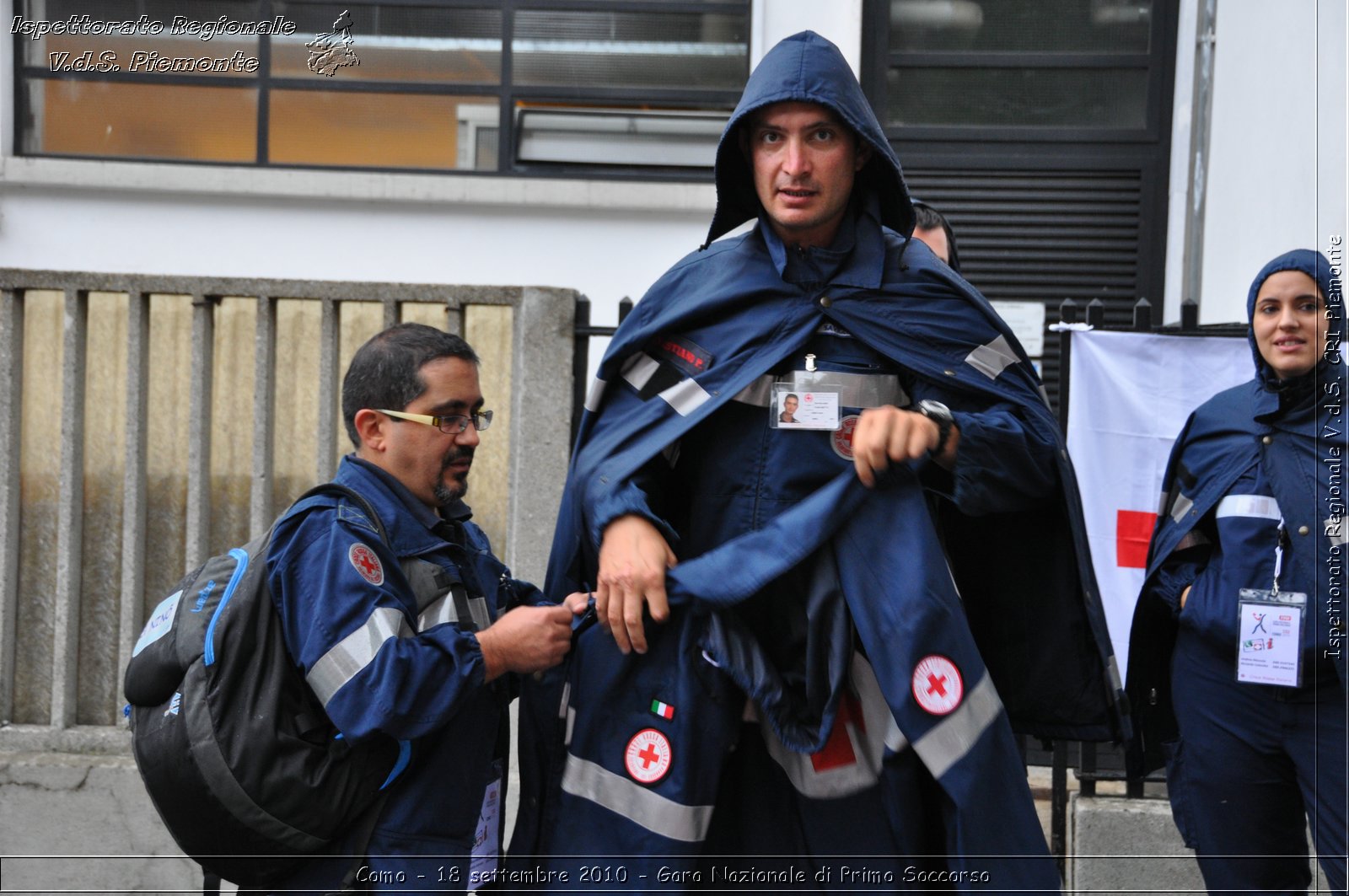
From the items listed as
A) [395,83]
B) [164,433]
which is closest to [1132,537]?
[164,433]

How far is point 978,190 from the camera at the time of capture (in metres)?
7.77

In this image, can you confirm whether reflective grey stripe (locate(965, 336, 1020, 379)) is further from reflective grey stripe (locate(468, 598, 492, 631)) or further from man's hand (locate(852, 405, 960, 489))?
reflective grey stripe (locate(468, 598, 492, 631))

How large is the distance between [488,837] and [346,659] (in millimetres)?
637

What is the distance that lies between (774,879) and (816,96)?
1548 millimetres

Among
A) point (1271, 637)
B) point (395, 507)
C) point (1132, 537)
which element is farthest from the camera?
point (1132, 537)

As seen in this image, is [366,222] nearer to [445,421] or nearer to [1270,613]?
[445,421]

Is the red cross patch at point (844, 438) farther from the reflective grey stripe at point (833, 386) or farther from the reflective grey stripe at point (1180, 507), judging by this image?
the reflective grey stripe at point (1180, 507)

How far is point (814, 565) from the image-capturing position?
2.47 metres

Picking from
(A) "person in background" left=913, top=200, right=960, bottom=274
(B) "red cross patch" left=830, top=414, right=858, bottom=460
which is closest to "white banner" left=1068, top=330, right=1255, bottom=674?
(A) "person in background" left=913, top=200, right=960, bottom=274

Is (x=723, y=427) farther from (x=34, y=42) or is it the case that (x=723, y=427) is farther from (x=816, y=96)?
(x=34, y=42)

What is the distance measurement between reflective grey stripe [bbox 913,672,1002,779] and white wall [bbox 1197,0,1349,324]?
304cm

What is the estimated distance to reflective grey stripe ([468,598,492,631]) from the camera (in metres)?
2.79

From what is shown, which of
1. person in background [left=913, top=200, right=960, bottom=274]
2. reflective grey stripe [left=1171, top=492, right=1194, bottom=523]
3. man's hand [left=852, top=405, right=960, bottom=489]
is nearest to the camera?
man's hand [left=852, top=405, right=960, bottom=489]

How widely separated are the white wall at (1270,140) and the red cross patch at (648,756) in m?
3.36
